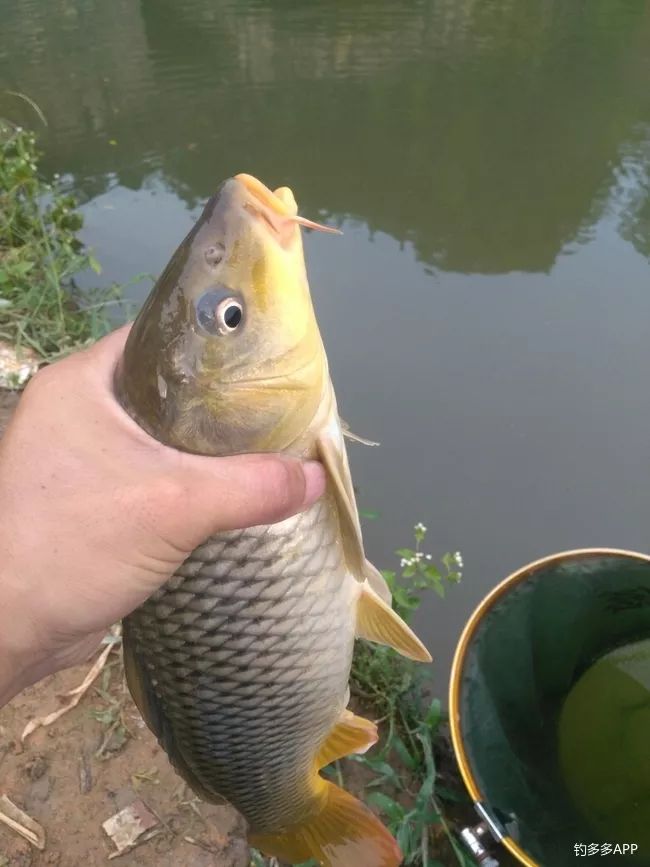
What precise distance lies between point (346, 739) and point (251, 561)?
561mm

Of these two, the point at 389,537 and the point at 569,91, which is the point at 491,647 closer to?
the point at 389,537

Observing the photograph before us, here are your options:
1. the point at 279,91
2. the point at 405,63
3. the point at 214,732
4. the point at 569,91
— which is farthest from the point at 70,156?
the point at 214,732

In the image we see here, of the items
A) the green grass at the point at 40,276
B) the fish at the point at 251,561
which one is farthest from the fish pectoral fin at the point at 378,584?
the green grass at the point at 40,276

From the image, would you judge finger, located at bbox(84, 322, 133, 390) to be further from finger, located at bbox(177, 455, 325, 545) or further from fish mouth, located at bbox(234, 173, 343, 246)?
fish mouth, located at bbox(234, 173, 343, 246)

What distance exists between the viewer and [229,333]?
3.56 feet

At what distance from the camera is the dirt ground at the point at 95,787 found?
1.90m

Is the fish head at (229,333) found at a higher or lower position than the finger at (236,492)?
higher

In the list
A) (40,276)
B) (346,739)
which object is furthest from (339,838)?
(40,276)

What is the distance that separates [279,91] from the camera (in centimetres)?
686

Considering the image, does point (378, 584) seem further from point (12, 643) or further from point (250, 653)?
point (12, 643)

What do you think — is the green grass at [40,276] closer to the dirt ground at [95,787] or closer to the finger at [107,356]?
the dirt ground at [95,787]

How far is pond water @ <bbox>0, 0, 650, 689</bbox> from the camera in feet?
10.2

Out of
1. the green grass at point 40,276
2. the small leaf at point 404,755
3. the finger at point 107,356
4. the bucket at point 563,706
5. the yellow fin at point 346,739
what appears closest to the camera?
the finger at point 107,356

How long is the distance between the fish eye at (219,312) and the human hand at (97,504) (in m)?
0.19
